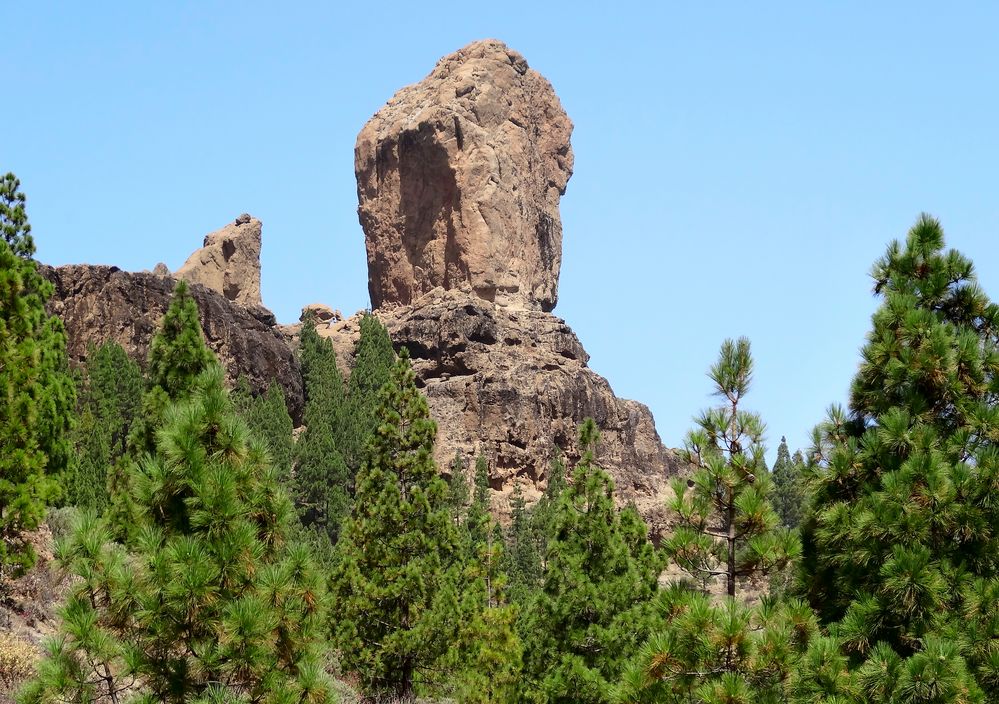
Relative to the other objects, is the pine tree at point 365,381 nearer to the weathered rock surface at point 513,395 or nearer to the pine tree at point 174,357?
the weathered rock surface at point 513,395

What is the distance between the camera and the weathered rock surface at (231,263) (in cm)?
10144

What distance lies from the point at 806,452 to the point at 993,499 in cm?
248

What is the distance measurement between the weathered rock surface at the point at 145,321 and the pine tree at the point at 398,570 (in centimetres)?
4423

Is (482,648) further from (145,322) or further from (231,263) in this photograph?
(231,263)

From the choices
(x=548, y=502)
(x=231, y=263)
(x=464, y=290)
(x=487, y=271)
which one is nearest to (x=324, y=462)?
(x=548, y=502)

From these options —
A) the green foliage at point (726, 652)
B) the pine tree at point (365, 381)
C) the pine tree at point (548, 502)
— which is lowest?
the green foliage at point (726, 652)

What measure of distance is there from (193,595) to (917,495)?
741 cm

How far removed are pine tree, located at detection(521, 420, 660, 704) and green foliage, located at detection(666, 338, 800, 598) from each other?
8129mm

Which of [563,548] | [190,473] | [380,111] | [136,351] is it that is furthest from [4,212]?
[380,111]

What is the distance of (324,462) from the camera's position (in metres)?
62.4

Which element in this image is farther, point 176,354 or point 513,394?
point 513,394

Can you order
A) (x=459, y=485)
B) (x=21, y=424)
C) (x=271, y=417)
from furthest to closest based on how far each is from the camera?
(x=271, y=417) → (x=459, y=485) → (x=21, y=424)

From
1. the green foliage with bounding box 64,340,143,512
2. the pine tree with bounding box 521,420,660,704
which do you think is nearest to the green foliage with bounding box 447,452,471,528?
the green foliage with bounding box 64,340,143,512

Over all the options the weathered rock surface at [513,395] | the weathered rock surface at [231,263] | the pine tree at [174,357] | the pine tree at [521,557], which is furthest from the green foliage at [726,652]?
the weathered rock surface at [231,263]
